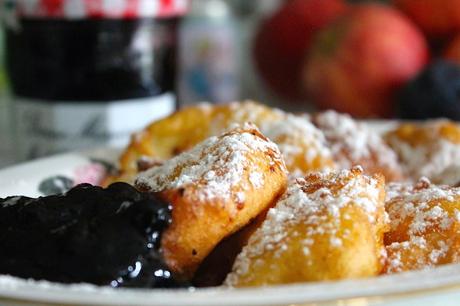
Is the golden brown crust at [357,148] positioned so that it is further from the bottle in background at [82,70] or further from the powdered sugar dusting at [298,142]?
the bottle in background at [82,70]

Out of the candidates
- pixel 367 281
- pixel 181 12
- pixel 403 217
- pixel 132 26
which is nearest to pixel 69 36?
pixel 132 26

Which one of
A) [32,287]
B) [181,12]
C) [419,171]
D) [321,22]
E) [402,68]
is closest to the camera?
[32,287]

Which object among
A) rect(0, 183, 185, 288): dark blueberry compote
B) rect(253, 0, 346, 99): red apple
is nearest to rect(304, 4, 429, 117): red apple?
rect(253, 0, 346, 99): red apple

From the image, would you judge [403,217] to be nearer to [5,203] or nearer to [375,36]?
[5,203]

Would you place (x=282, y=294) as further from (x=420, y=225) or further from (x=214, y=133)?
(x=214, y=133)

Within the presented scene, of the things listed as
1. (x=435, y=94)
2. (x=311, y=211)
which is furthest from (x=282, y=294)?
(x=435, y=94)

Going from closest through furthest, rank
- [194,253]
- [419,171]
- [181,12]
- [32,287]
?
[32,287] < [194,253] < [419,171] < [181,12]
